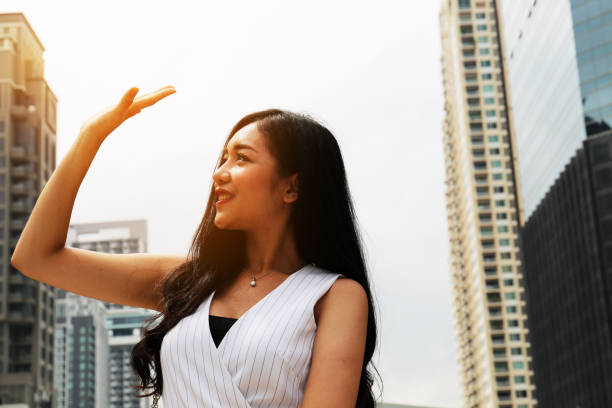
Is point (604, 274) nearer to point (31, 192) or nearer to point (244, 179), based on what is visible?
point (31, 192)

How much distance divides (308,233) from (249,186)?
Answer: 0.20 meters

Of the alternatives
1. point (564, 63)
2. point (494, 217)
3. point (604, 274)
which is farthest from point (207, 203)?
point (494, 217)

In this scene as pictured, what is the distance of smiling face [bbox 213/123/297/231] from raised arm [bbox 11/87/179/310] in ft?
0.82

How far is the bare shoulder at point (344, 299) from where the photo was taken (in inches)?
72.4

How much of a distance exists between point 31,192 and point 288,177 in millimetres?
54910

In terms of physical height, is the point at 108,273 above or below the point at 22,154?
below

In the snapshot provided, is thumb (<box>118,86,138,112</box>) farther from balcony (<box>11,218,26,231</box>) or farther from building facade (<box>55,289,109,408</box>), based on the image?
building facade (<box>55,289,109,408</box>)

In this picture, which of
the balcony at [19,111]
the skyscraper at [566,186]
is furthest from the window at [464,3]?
the balcony at [19,111]

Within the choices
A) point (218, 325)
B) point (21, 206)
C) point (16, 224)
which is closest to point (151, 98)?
point (218, 325)

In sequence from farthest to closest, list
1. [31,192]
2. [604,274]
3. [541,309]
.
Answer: [541,309]
[31,192]
[604,274]

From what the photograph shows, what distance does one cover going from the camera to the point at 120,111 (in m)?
2.05

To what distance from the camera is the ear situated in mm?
2039

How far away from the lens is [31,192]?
54.1 m

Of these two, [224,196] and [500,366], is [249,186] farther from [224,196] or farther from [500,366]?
[500,366]
